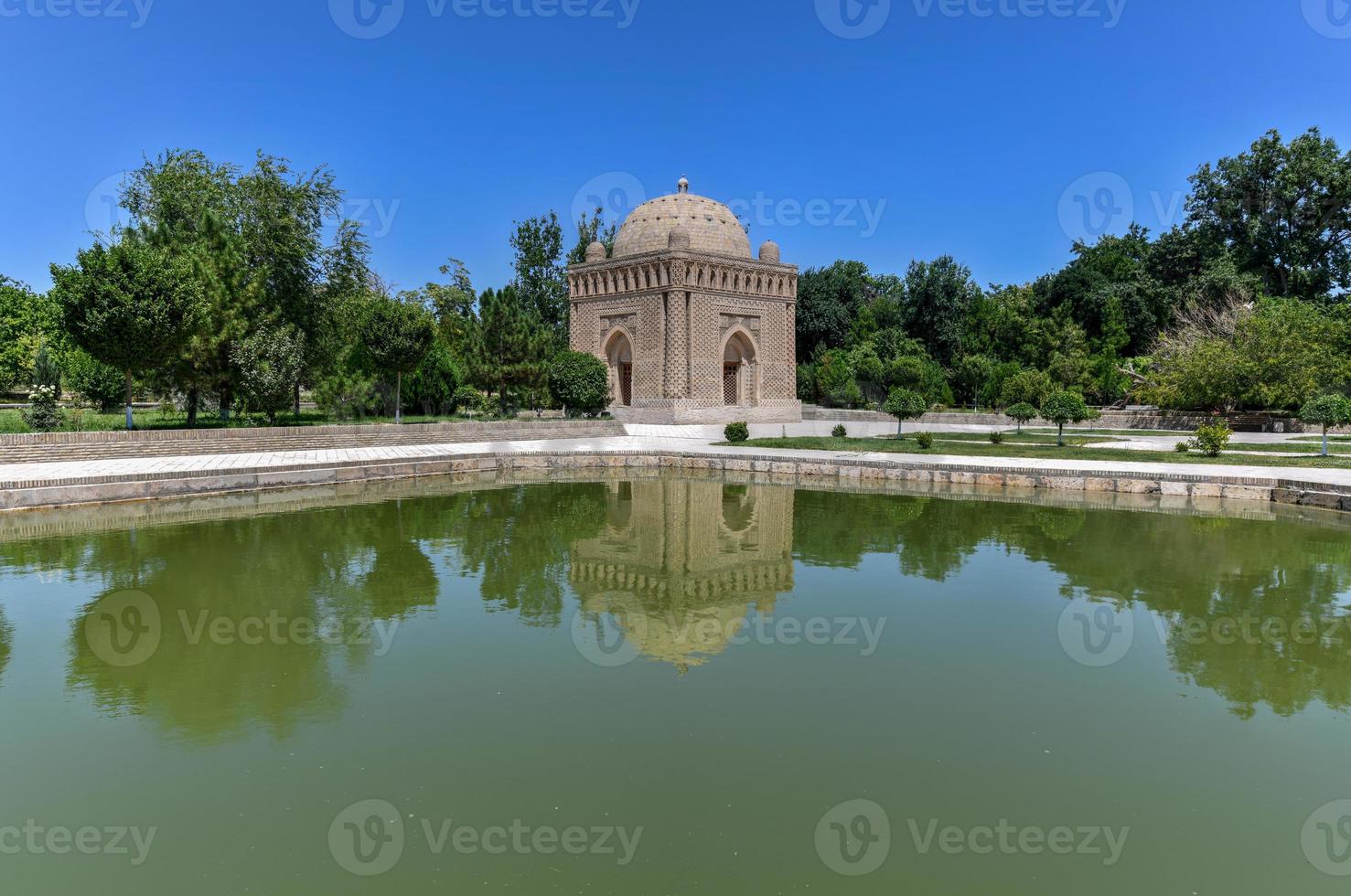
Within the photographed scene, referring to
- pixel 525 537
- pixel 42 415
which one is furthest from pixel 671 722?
pixel 42 415

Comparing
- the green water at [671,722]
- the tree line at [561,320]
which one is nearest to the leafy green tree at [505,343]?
the tree line at [561,320]

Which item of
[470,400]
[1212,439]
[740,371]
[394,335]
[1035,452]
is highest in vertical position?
[394,335]

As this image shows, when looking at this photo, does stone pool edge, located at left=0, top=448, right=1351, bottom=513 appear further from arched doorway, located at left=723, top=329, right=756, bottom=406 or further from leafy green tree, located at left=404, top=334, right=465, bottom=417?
arched doorway, located at left=723, top=329, right=756, bottom=406

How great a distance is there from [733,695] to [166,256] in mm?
17077

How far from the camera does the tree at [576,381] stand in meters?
24.7

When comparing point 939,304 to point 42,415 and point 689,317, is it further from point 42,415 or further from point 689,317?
point 42,415

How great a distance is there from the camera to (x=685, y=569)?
8289 mm

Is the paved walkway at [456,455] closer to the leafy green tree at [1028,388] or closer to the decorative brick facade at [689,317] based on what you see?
the decorative brick facade at [689,317]

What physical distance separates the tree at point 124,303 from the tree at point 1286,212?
38.2 meters

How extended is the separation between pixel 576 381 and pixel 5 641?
1925cm

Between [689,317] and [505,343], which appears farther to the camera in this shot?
[689,317]

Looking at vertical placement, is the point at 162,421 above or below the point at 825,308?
below

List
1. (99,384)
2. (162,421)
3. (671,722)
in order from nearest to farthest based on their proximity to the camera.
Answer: (671,722) < (162,421) < (99,384)

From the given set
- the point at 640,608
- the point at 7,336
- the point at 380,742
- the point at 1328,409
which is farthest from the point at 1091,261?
the point at 7,336
